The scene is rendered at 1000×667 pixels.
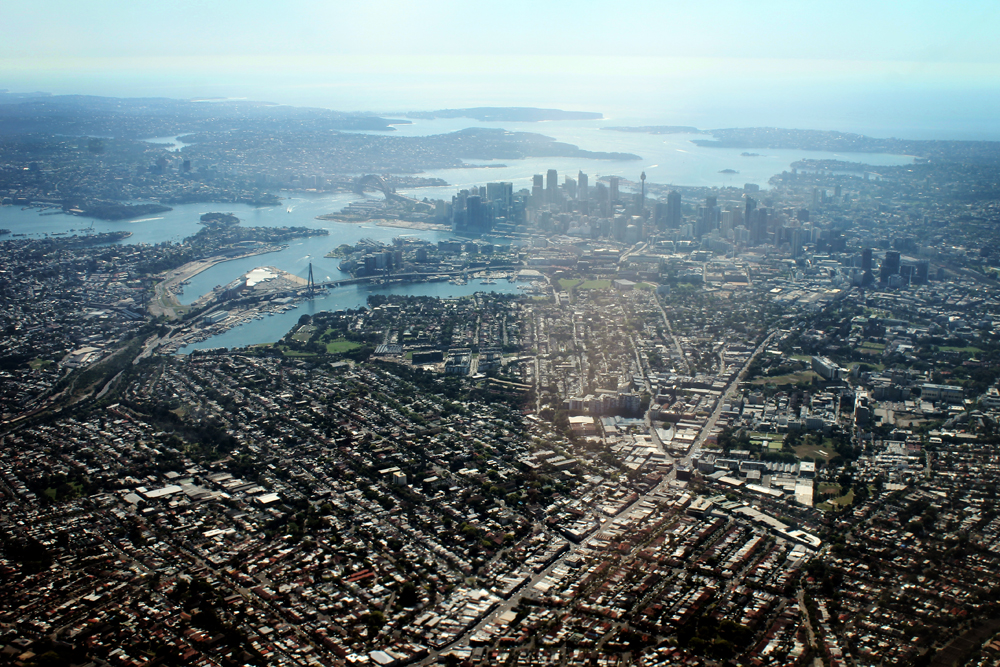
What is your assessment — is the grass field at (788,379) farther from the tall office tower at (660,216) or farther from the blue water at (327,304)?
the tall office tower at (660,216)

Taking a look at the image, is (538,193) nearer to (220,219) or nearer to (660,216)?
(660,216)

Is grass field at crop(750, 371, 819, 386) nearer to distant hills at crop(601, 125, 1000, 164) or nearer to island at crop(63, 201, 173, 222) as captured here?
island at crop(63, 201, 173, 222)

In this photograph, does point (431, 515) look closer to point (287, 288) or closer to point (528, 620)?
point (528, 620)

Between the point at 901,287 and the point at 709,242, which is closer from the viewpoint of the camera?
the point at 901,287

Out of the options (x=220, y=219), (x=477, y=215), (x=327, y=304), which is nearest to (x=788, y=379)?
(x=327, y=304)

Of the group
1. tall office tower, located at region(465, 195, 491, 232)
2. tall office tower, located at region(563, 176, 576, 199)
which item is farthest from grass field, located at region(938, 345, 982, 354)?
tall office tower, located at region(563, 176, 576, 199)

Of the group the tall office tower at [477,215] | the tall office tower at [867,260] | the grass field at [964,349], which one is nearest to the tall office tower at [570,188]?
the tall office tower at [477,215]

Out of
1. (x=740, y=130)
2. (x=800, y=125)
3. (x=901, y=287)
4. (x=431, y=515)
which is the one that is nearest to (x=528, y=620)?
(x=431, y=515)
